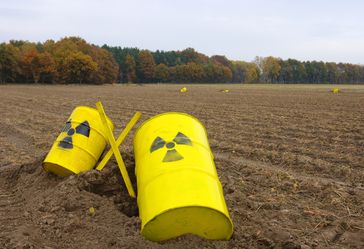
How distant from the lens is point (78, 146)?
18.6 feet

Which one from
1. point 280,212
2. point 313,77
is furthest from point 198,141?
point 313,77

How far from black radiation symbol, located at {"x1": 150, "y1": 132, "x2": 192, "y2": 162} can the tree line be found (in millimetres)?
68330

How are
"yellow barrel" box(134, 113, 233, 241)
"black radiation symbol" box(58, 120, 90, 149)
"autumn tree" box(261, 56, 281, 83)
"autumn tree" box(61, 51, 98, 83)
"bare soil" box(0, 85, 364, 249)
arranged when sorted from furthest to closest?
"autumn tree" box(261, 56, 281, 83)
"autumn tree" box(61, 51, 98, 83)
"black radiation symbol" box(58, 120, 90, 149)
"bare soil" box(0, 85, 364, 249)
"yellow barrel" box(134, 113, 233, 241)

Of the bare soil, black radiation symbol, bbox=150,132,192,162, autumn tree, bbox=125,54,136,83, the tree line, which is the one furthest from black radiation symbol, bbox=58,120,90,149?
autumn tree, bbox=125,54,136,83

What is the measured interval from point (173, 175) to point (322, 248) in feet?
5.60

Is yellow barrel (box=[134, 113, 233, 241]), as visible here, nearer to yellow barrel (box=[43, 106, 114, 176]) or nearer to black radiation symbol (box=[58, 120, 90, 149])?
yellow barrel (box=[43, 106, 114, 176])

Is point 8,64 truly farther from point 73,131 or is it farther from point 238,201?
point 238,201

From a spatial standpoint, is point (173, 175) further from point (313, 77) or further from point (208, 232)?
point (313, 77)

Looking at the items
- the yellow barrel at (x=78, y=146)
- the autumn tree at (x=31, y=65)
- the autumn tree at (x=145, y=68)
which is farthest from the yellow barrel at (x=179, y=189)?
the autumn tree at (x=145, y=68)

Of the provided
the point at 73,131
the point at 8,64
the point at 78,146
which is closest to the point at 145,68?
the point at 8,64

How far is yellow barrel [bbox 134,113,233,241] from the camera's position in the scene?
3.73 meters

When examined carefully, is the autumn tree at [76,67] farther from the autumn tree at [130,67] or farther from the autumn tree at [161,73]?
the autumn tree at [161,73]

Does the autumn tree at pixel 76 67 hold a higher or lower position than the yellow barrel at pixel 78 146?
higher

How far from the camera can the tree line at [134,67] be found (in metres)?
70.0
